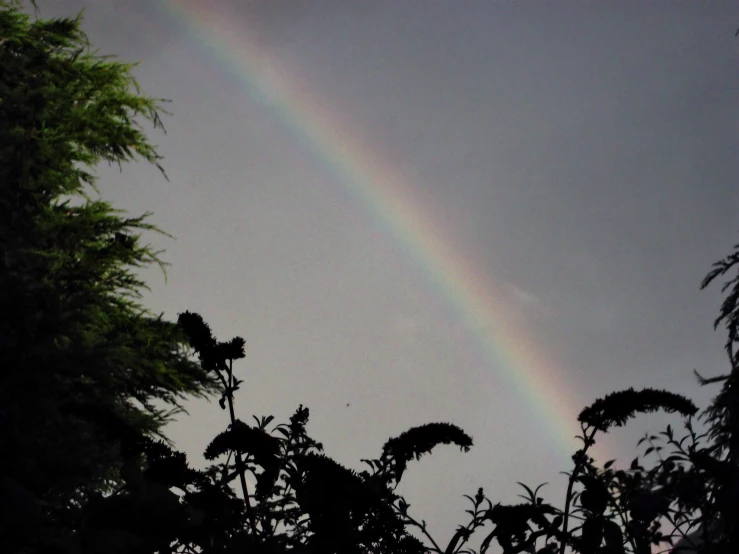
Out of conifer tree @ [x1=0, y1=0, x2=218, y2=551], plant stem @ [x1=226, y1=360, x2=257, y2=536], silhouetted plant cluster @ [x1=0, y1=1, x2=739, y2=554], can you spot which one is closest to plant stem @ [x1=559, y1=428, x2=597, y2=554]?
silhouetted plant cluster @ [x1=0, y1=1, x2=739, y2=554]

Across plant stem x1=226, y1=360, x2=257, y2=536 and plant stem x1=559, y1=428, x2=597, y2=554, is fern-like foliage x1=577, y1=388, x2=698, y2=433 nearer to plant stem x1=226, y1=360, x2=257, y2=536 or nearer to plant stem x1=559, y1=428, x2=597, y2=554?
plant stem x1=559, y1=428, x2=597, y2=554

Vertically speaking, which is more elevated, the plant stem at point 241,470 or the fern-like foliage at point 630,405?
the fern-like foliage at point 630,405

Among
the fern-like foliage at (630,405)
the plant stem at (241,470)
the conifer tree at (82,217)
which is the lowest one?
the plant stem at (241,470)

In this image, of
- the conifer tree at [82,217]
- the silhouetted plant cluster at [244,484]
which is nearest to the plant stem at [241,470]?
the silhouetted plant cluster at [244,484]

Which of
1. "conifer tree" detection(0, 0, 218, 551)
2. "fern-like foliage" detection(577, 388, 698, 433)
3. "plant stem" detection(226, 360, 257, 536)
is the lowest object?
"plant stem" detection(226, 360, 257, 536)

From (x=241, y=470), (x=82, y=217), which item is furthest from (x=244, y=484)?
(x=82, y=217)

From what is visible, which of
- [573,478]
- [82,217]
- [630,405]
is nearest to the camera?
[630,405]

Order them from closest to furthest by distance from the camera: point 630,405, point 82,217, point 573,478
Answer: point 630,405, point 573,478, point 82,217

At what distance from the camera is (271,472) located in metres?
2.76

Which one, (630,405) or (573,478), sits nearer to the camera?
(630,405)

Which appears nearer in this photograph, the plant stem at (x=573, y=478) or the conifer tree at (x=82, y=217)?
the plant stem at (x=573, y=478)

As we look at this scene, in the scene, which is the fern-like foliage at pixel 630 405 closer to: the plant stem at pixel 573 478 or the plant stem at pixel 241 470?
the plant stem at pixel 573 478

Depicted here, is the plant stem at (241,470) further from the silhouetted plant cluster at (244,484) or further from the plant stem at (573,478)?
the plant stem at (573,478)

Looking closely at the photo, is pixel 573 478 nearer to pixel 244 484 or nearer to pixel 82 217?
pixel 244 484
